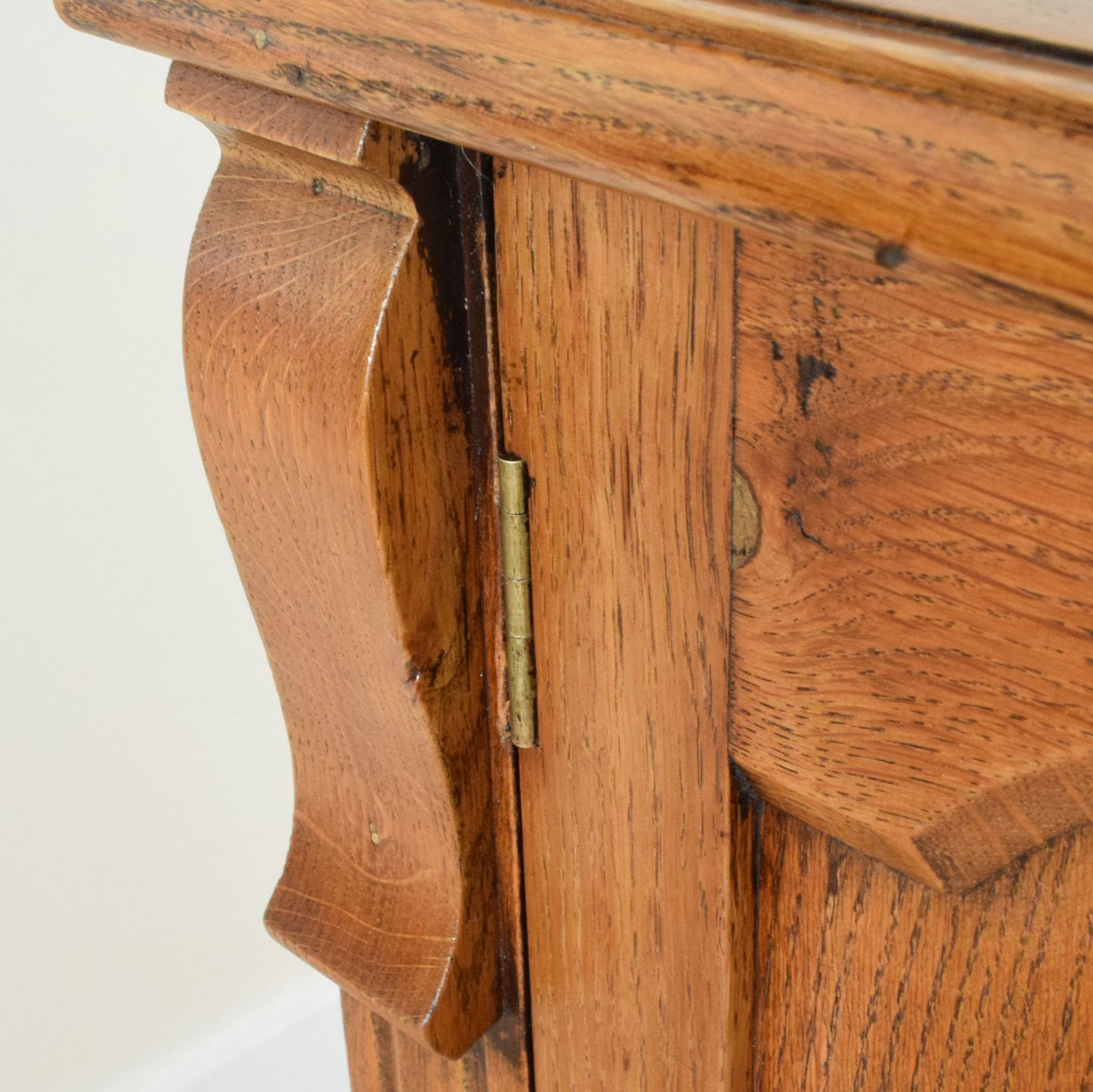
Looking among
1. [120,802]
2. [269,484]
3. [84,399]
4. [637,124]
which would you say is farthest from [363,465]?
[120,802]

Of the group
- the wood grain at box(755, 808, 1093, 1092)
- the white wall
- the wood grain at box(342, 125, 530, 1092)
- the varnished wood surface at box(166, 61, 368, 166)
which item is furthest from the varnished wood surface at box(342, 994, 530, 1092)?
the white wall

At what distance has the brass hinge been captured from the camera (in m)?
0.47

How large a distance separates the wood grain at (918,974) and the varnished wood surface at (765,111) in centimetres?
17

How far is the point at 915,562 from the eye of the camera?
36 centimetres

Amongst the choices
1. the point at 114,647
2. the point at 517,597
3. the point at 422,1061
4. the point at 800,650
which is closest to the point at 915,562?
the point at 800,650

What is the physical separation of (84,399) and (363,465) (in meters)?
0.65

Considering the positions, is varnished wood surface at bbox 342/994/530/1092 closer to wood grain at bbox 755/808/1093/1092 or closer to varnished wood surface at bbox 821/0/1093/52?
wood grain at bbox 755/808/1093/1092

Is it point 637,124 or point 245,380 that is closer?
point 637,124

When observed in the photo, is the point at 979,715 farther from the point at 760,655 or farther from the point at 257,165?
the point at 257,165

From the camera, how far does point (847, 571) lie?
0.38 metres

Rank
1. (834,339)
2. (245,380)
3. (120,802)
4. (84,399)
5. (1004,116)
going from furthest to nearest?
1. (120,802)
2. (84,399)
3. (245,380)
4. (834,339)
5. (1004,116)

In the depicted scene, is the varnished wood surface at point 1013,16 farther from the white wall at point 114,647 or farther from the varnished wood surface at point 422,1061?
the white wall at point 114,647

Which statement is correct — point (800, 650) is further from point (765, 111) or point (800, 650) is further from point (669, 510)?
Answer: point (765, 111)

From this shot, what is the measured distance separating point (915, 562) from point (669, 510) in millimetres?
84
